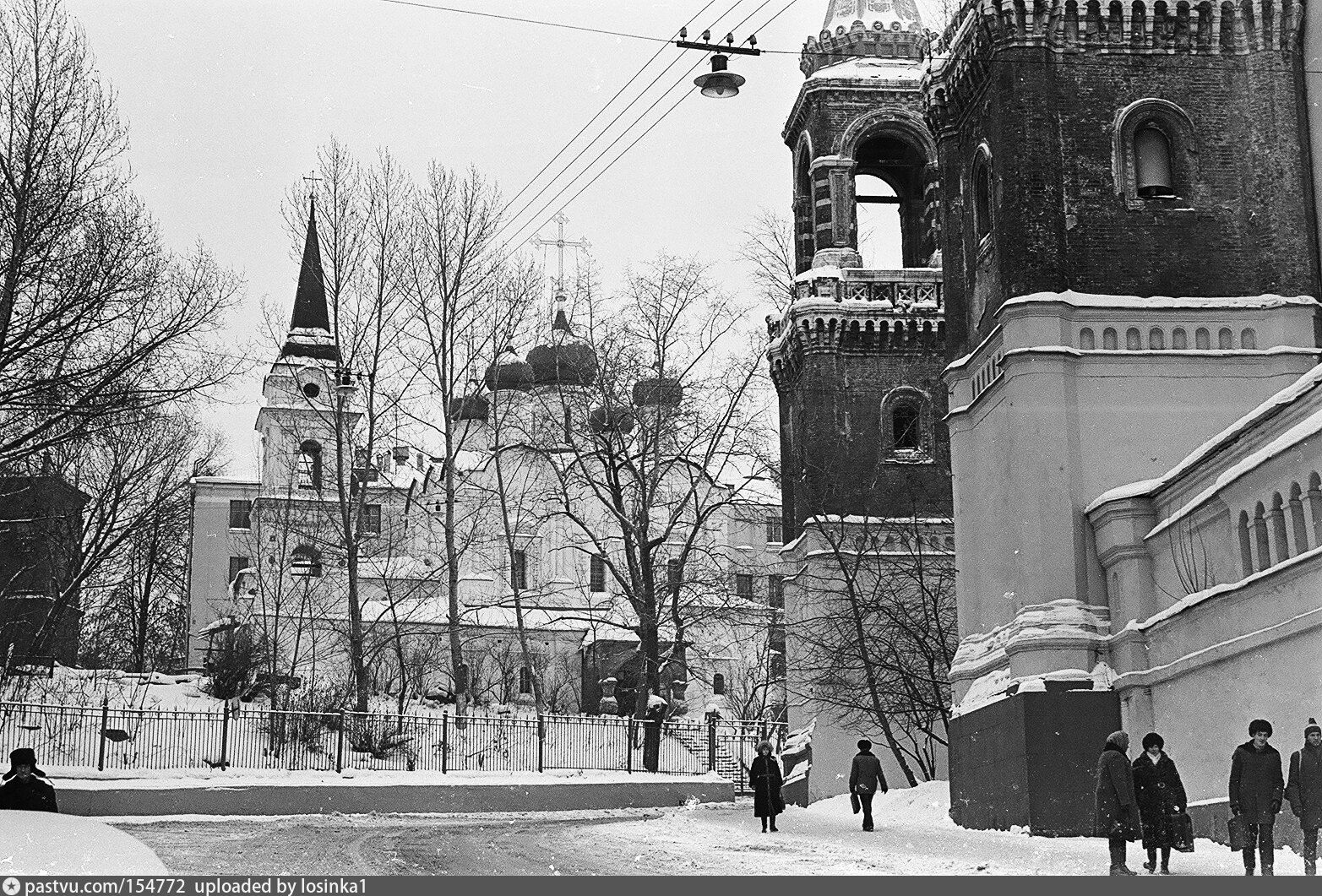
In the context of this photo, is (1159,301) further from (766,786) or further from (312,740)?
(312,740)

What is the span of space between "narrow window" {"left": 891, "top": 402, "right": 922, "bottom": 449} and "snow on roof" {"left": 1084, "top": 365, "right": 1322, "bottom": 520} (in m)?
17.3

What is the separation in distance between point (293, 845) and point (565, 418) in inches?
884

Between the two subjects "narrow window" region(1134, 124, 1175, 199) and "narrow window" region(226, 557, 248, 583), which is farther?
"narrow window" region(226, 557, 248, 583)

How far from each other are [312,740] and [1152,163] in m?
20.0

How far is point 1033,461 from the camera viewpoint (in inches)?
895

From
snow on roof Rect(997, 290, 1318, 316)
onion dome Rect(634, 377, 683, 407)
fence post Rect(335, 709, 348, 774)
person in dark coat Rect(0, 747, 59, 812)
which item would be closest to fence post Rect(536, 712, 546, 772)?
fence post Rect(335, 709, 348, 774)

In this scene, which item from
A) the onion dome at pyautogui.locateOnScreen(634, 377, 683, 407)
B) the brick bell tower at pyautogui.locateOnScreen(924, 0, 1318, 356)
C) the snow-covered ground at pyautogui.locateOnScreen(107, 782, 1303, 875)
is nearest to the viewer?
the snow-covered ground at pyautogui.locateOnScreen(107, 782, 1303, 875)

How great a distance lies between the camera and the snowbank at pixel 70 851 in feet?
26.0

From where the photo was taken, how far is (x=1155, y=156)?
2402cm

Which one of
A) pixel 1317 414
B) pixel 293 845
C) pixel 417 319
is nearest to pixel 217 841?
pixel 293 845

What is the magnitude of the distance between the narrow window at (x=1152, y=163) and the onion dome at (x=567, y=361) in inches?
727

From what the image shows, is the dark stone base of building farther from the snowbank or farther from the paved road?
the snowbank

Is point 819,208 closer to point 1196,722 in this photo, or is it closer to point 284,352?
point 284,352

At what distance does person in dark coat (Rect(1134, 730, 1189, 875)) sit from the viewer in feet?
48.1
